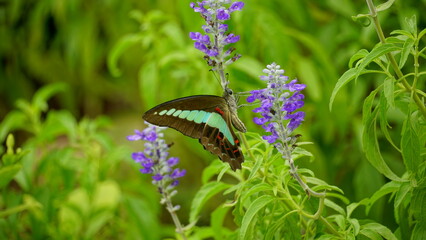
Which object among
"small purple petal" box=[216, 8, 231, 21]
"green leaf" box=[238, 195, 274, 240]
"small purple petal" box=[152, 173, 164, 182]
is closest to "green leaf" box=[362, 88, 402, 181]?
"green leaf" box=[238, 195, 274, 240]

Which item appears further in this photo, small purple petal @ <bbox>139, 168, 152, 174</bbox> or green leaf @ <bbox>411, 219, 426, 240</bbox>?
small purple petal @ <bbox>139, 168, 152, 174</bbox>

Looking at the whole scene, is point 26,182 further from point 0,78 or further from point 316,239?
point 0,78

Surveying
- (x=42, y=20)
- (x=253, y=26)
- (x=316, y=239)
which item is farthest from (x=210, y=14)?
(x=42, y=20)

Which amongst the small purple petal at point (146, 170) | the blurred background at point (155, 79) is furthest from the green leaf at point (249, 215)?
the blurred background at point (155, 79)

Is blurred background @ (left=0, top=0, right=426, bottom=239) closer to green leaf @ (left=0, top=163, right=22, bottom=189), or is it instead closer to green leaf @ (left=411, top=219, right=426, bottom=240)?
green leaf @ (left=0, top=163, right=22, bottom=189)

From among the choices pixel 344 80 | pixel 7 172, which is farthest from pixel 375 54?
pixel 7 172

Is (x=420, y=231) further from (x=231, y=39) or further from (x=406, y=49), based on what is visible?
(x=231, y=39)
